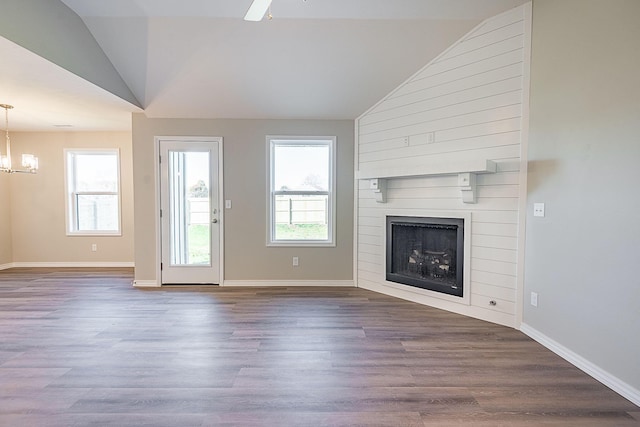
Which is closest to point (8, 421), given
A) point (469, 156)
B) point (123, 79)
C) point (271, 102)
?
point (123, 79)

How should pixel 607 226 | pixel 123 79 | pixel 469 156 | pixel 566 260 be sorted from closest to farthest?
pixel 607 226
pixel 566 260
pixel 469 156
pixel 123 79

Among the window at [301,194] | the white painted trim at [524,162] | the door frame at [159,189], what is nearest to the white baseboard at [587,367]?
the white painted trim at [524,162]

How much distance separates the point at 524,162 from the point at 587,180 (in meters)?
0.67

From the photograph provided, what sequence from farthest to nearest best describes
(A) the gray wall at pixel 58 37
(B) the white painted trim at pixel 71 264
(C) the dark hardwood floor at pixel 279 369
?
1. (B) the white painted trim at pixel 71 264
2. (A) the gray wall at pixel 58 37
3. (C) the dark hardwood floor at pixel 279 369

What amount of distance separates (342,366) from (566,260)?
1.96 m

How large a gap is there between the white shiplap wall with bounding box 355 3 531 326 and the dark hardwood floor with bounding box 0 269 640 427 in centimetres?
47

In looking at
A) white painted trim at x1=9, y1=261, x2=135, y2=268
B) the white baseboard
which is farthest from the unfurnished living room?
white painted trim at x1=9, y1=261, x2=135, y2=268

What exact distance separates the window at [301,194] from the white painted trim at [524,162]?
238 centimetres

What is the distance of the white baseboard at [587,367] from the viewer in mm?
2071

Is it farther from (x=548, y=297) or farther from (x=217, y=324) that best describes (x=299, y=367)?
(x=548, y=297)

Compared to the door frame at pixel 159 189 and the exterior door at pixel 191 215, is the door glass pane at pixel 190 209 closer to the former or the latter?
the exterior door at pixel 191 215

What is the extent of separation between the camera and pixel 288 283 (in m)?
4.66

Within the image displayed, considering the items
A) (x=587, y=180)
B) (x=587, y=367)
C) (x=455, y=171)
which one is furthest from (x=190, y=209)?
(x=587, y=367)

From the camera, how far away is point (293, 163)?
4719 mm
